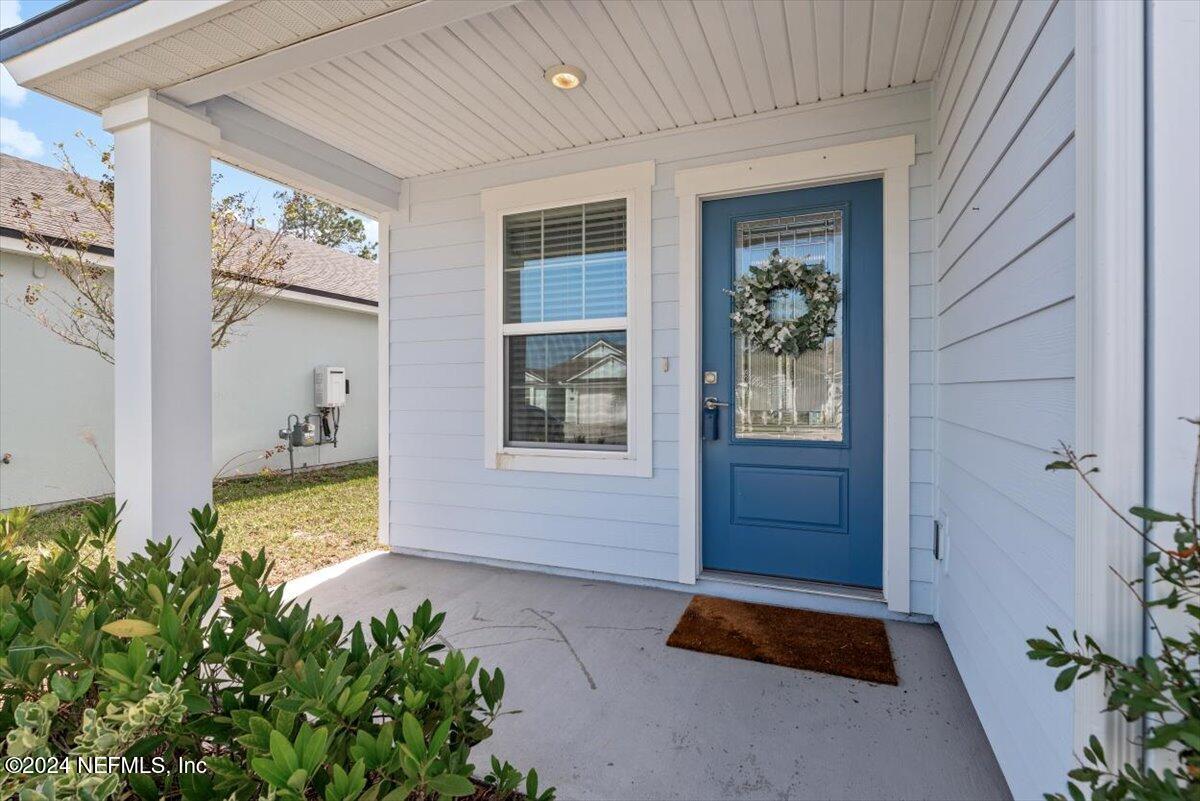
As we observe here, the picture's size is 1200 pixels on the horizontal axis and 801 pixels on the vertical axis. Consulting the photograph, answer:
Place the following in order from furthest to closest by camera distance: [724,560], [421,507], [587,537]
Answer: [421,507], [587,537], [724,560]

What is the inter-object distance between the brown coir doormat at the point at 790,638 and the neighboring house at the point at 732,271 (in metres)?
0.18

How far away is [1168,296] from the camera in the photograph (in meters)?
0.90

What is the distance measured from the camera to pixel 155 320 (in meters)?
2.35

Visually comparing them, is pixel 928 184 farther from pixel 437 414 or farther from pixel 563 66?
pixel 437 414

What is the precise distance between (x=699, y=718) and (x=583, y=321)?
224 centimetres

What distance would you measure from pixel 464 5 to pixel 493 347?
6.75 feet

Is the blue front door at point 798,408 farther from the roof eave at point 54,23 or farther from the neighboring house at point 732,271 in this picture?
the roof eave at point 54,23

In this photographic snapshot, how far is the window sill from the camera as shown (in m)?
3.31

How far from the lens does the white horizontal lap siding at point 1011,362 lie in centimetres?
121

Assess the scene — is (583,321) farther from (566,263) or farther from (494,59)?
(494,59)

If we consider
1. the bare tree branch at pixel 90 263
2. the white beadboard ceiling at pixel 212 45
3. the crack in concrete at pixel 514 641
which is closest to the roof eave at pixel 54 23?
the white beadboard ceiling at pixel 212 45

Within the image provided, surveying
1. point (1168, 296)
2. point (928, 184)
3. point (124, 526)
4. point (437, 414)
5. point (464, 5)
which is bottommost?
point (124, 526)

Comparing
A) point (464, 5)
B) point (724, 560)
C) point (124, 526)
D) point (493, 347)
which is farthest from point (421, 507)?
point (464, 5)

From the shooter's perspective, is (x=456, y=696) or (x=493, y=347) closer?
(x=456, y=696)
